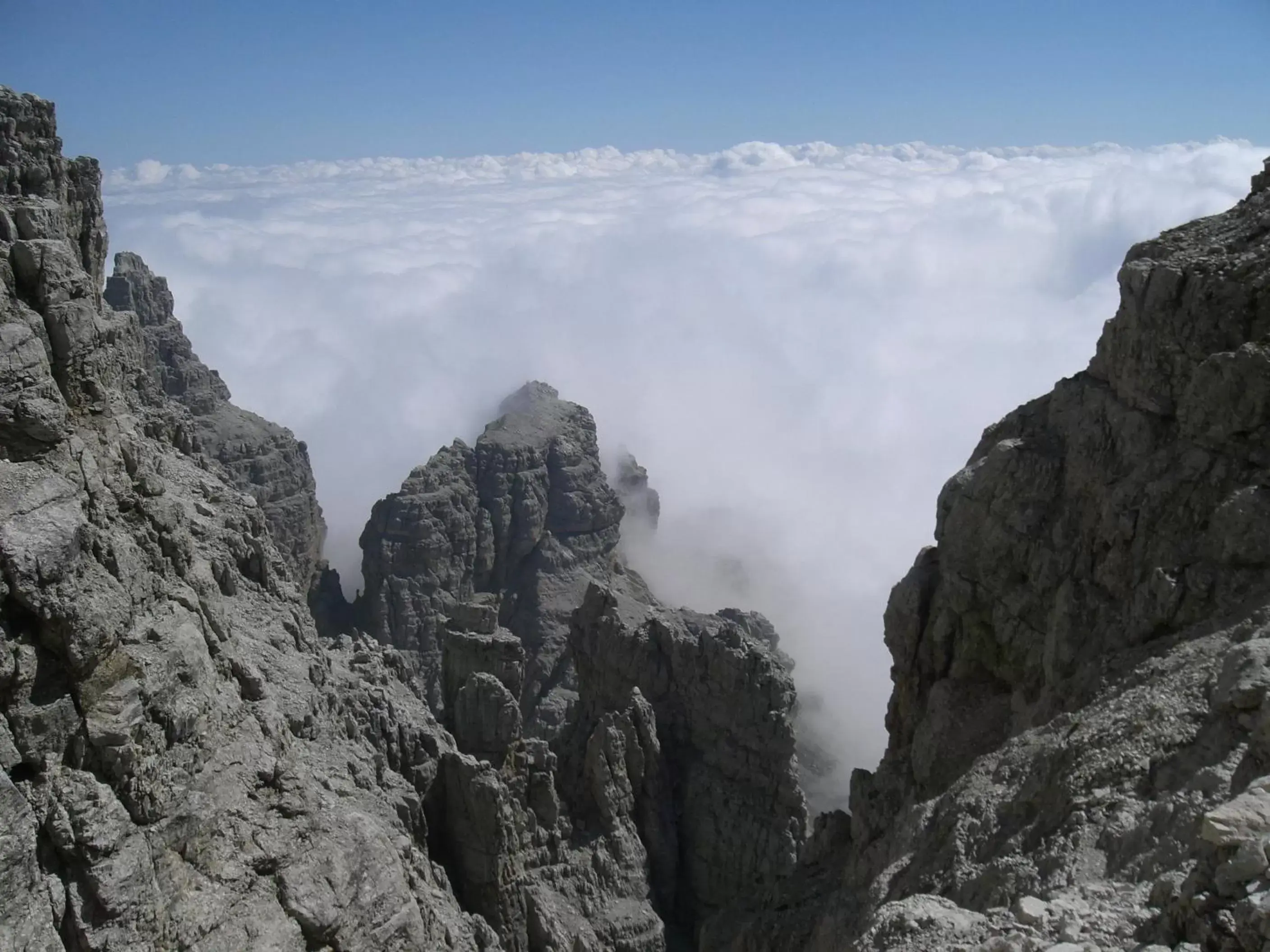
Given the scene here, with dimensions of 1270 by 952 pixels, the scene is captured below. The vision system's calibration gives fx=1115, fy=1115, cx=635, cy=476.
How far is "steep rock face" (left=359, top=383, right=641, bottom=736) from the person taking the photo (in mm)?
85812

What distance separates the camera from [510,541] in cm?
9719

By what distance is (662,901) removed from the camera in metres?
44.8

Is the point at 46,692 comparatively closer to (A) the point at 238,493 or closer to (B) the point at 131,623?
(B) the point at 131,623

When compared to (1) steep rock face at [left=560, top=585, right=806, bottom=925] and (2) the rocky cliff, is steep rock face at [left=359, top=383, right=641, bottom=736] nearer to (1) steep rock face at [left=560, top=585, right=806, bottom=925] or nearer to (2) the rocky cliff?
(2) the rocky cliff

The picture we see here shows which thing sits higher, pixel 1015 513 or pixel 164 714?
pixel 1015 513

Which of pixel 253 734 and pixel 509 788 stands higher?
pixel 509 788

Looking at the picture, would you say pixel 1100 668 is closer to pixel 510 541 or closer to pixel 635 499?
pixel 510 541

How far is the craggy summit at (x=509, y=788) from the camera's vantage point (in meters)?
17.2

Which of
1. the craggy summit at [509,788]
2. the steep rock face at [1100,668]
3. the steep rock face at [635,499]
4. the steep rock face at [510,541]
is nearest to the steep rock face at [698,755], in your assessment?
the craggy summit at [509,788]

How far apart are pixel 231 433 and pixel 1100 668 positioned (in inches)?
3138

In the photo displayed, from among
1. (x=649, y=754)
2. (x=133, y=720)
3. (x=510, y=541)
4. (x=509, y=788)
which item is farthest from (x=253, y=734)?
(x=510, y=541)

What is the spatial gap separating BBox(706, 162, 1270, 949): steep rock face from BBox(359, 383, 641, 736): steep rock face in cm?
4960

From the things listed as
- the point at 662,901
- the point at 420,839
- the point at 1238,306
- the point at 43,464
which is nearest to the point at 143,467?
the point at 43,464

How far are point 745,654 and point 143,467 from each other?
29377mm
